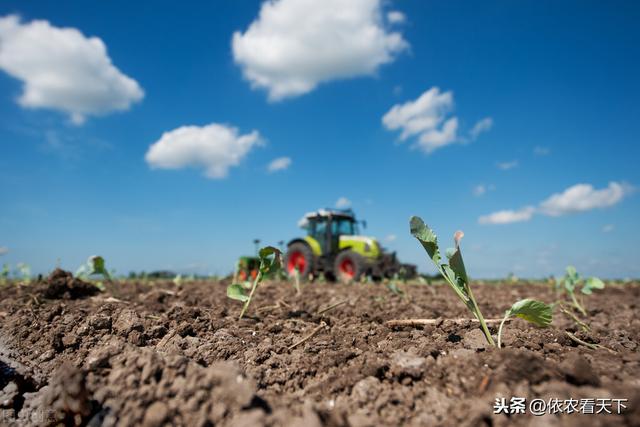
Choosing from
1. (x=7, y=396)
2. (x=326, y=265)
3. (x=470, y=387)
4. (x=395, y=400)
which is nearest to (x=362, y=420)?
(x=395, y=400)

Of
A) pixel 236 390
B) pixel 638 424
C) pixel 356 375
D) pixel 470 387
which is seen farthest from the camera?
pixel 356 375

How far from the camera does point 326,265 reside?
39.1 feet

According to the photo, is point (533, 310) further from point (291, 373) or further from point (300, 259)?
point (300, 259)

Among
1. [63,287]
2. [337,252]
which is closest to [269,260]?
[63,287]

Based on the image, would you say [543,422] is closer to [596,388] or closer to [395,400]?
[596,388]

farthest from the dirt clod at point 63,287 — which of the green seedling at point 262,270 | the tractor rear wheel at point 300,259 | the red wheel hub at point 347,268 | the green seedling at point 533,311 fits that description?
the red wheel hub at point 347,268

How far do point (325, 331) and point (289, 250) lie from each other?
32.4 ft

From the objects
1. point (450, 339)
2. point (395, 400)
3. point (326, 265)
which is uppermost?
point (326, 265)

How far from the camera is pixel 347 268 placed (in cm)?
1143

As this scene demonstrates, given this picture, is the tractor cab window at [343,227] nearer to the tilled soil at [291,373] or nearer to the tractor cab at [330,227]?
the tractor cab at [330,227]

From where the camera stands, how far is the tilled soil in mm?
1520

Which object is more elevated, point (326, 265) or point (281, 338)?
point (326, 265)

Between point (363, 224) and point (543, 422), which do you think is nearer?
point (543, 422)

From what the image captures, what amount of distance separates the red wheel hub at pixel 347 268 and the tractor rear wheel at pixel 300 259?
2.97ft
